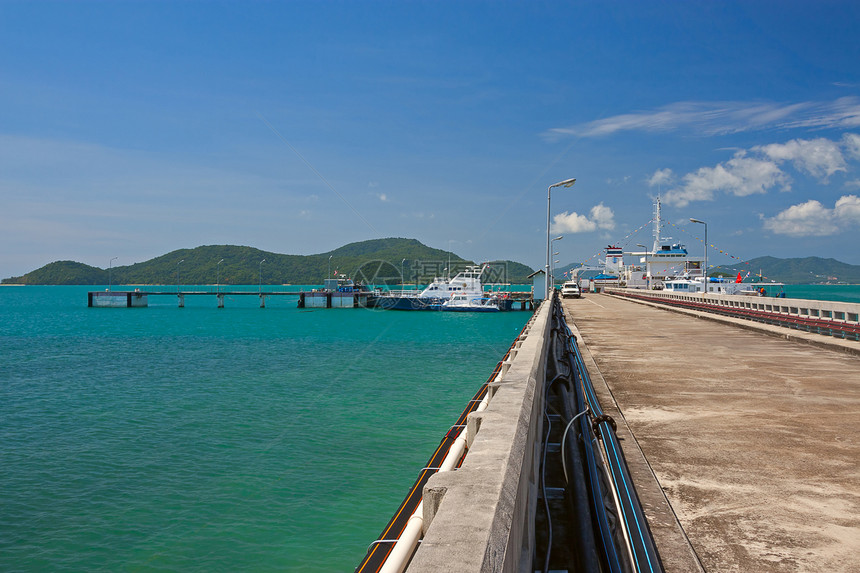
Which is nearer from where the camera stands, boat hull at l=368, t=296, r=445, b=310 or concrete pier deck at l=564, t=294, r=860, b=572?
concrete pier deck at l=564, t=294, r=860, b=572

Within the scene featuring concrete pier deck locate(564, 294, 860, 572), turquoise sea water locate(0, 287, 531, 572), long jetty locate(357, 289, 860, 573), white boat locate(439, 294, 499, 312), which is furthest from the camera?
white boat locate(439, 294, 499, 312)

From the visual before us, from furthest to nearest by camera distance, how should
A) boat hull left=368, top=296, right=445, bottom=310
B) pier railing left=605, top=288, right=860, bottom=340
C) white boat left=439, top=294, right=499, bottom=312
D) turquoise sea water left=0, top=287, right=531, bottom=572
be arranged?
boat hull left=368, top=296, right=445, bottom=310 → white boat left=439, top=294, right=499, bottom=312 → pier railing left=605, top=288, right=860, bottom=340 → turquoise sea water left=0, top=287, right=531, bottom=572

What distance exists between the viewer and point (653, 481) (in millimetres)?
5828

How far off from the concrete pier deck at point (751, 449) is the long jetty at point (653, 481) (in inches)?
0.8

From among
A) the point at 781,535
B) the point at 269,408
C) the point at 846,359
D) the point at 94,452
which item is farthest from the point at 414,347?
the point at 781,535

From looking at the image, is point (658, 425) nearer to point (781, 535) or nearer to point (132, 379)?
point (781, 535)

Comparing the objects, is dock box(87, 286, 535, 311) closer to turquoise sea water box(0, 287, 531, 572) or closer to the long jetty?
turquoise sea water box(0, 287, 531, 572)

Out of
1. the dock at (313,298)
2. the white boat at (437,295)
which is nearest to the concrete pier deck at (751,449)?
the white boat at (437,295)

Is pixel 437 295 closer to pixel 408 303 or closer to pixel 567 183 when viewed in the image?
pixel 408 303

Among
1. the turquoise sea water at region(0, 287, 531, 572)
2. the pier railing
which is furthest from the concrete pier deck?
the turquoise sea water at region(0, 287, 531, 572)

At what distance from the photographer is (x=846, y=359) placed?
15125mm

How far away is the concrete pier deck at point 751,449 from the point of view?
455 centimetres

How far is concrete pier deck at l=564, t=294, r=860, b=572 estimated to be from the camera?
4547 mm

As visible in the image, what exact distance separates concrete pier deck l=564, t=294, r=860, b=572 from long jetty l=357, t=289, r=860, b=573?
20 mm
